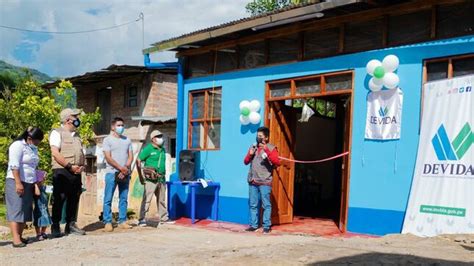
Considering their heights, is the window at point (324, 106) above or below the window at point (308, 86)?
below

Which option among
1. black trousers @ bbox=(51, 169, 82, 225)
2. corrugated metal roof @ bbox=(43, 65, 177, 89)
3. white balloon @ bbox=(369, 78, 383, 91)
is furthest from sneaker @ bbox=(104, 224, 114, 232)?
corrugated metal roof @ bbox=(43, 65, 177, 89)

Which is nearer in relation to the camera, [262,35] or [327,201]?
[262,35]

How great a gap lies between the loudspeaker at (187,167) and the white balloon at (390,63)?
427 cm

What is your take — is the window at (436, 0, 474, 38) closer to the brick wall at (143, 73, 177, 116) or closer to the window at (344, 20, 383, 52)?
the window at (344, 20, 383, 52)

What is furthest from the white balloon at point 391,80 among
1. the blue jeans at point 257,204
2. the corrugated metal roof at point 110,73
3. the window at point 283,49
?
the corrugated metal roof at point 110,73

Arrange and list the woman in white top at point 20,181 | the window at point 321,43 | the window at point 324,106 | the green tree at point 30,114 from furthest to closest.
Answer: the window at point 324,106
the green tree at point 30,114
the window at point 321,43
the woman in white top at point 20,181

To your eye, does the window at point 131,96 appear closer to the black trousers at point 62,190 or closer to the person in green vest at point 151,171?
the person in green vest at point 151,171

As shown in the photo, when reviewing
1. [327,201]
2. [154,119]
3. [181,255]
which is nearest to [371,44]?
[181,255]

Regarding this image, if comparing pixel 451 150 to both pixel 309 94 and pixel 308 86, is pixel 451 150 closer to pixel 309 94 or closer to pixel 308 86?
pixel 309 94

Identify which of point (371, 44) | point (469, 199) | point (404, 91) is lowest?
point (469, 199)

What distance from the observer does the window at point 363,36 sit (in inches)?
311

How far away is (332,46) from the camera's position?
8.47 metres

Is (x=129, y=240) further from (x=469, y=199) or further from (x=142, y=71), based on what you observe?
(x=142, y=71)

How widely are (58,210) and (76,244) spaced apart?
0.94 m
